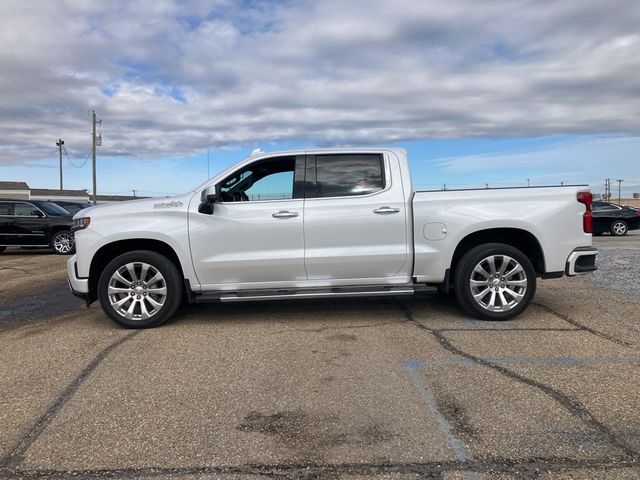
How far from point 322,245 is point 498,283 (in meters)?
2.05

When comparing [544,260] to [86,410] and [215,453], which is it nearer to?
[215,453]

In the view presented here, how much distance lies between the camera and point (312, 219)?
19.3 ft

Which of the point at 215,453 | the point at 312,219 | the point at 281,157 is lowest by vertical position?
the point at 215,453

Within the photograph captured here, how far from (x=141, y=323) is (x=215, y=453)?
10.2ft

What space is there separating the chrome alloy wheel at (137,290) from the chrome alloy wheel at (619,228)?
19805 millimetres

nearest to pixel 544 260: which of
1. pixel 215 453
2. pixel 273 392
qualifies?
pixel 273 392

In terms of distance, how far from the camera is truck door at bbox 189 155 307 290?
5852 millimetres

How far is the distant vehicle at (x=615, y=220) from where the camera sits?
67.0 ft

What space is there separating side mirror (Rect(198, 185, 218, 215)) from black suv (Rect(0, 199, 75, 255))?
10764 mm

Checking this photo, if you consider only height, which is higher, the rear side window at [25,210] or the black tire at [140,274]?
the rear side window at [25,210]

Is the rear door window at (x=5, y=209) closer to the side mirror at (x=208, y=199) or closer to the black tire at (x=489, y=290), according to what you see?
the side mirror at (x=208, y=199)

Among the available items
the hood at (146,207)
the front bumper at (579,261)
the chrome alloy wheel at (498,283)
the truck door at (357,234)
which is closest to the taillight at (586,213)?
the front bumper at (579,261)

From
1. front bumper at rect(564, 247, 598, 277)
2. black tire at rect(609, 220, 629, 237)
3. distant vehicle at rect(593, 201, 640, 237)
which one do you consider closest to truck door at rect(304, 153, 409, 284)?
front bumper at rect(564, 247, 598, 277)

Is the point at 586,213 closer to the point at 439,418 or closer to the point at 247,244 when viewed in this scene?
the point at 439,418
